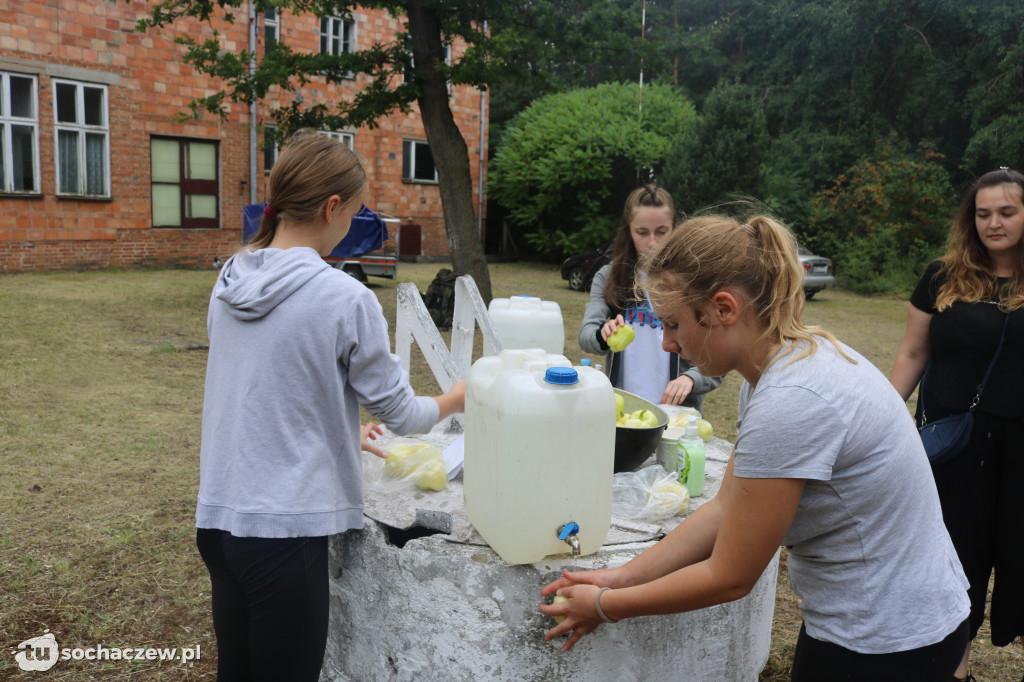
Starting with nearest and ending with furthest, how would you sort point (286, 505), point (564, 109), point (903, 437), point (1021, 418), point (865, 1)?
point (903, 437), point (286, 505), point (1021, 418), point (564, 109), point (865, 1)

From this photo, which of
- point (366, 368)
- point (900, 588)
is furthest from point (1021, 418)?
point (366, 368)

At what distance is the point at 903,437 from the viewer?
4.68ft

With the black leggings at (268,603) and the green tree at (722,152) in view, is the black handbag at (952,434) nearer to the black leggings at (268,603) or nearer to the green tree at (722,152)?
the black leggings at (268,603)

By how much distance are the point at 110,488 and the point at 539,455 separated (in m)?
3.69

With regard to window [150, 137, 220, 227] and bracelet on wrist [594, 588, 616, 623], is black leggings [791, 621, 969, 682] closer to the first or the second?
bracelet on wrist [594, 588, 616, 623]

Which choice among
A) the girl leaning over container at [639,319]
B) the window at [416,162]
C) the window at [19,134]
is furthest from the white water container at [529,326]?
the window at [416,162]

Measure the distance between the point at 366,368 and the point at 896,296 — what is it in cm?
1798

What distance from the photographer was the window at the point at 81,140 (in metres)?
14.8

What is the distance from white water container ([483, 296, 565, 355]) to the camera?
11.4 ft

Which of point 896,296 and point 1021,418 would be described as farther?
point 896,296

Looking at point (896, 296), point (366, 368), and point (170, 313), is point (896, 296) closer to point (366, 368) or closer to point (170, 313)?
point (170, 313)

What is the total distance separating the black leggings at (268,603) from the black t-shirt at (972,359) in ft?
7.11

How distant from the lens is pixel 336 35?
734 inches

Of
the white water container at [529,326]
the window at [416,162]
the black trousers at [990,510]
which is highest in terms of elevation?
the window at [416,162]
